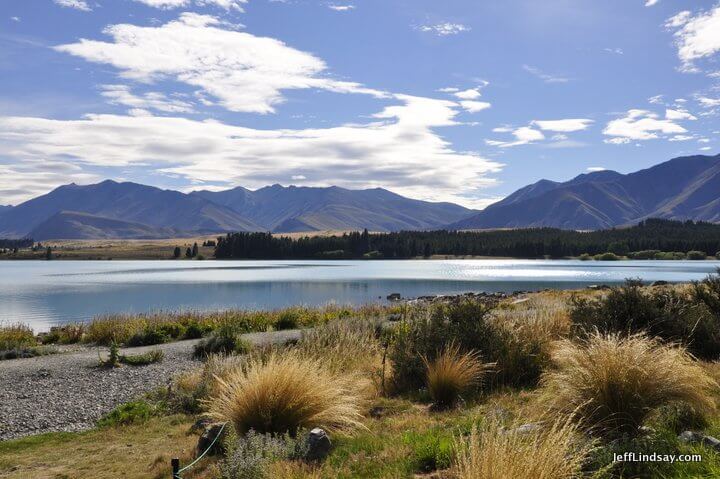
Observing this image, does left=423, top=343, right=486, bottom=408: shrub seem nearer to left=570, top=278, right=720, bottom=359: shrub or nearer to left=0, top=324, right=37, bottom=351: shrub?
left=570, top=278, right=720, bottom=359: shrub

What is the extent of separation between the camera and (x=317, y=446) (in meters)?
6.61

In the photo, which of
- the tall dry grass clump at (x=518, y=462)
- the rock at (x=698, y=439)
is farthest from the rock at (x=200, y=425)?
the rock at (x=698, y=439)

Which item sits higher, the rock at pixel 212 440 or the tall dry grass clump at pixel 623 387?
the tall dry grass clump at pixel 623 387

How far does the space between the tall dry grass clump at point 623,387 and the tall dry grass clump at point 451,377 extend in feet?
8.02

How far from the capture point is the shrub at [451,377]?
29.9ft

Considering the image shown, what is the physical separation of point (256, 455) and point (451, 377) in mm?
4060

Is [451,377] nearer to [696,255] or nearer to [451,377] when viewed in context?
[451,377]

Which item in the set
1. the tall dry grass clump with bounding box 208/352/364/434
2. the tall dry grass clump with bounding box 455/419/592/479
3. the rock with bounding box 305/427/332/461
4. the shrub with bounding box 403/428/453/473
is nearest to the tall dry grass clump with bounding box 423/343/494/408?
the tall dry grass clump with bounding box 208/352/364/434

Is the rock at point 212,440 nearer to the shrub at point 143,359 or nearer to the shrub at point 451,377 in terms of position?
the shrub at point 451,377

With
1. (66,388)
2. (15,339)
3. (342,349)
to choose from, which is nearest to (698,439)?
(342,349)

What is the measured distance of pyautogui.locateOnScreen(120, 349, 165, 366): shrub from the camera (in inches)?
656

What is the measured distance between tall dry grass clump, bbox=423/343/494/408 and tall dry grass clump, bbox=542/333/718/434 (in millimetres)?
2446

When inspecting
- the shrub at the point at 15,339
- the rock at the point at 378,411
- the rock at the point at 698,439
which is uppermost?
the rock at the point at 698,439

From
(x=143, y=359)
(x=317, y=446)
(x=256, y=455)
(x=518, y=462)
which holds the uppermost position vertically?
(x=518, y=462)
